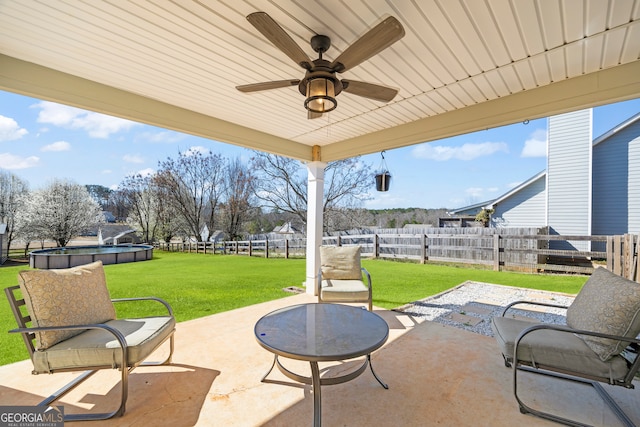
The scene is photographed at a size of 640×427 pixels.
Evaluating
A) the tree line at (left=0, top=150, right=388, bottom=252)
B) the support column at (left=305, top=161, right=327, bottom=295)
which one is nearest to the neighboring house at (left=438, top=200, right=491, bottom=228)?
the tree line at (left=0, top=150, right=388, bottom=252)

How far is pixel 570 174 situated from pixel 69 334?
10736 mm

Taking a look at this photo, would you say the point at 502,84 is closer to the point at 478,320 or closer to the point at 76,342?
the point at 478,320

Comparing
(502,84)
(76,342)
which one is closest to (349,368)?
(76,342)

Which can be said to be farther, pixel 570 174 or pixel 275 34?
pixel 570 174

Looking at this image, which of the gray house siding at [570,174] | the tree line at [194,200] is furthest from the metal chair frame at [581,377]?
the tree line at [194,200]

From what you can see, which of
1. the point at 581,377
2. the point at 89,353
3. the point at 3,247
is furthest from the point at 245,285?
the point at 3,247

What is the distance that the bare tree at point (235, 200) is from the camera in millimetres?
16766

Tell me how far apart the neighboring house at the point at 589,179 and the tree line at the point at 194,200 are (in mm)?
6162

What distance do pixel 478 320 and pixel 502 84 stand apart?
2.90 m

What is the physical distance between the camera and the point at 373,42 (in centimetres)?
168

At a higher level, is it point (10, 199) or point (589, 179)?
point (589, 179)

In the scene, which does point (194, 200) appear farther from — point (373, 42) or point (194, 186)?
point (373, 42)

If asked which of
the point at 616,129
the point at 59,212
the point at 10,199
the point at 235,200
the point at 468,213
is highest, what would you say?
the point at 616,129

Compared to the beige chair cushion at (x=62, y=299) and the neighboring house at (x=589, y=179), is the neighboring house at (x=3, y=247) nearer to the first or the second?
the beige chair cushion at (x=62, y=299)
